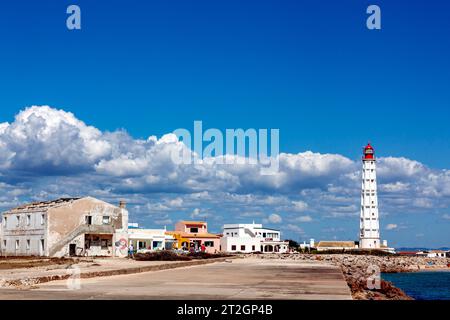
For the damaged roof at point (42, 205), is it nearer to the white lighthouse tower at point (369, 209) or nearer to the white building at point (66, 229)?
the white building at point (66, 229)

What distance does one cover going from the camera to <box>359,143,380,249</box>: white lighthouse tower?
4439 inches

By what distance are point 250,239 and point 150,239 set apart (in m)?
27.5

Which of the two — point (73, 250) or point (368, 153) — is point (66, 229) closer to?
point (73, 250)

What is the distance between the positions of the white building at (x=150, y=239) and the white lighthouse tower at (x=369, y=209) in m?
47.9

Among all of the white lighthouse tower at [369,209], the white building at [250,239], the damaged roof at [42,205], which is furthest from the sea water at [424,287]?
the white lighthouse tower at [369,209]

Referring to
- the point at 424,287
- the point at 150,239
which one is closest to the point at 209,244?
the point at 150,239

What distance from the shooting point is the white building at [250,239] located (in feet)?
315

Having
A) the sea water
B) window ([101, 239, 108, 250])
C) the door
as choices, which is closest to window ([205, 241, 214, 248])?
the sea water

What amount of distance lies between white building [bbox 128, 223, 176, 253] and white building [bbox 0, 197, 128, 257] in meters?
16.6

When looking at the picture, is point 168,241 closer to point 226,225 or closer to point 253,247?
point 253,247

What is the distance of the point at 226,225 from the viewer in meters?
112

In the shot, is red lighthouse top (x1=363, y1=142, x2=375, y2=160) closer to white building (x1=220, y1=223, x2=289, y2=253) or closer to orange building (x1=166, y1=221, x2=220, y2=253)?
white building (x1=220, y1=223, x2=289, y2=253)

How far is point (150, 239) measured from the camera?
74.4 m
